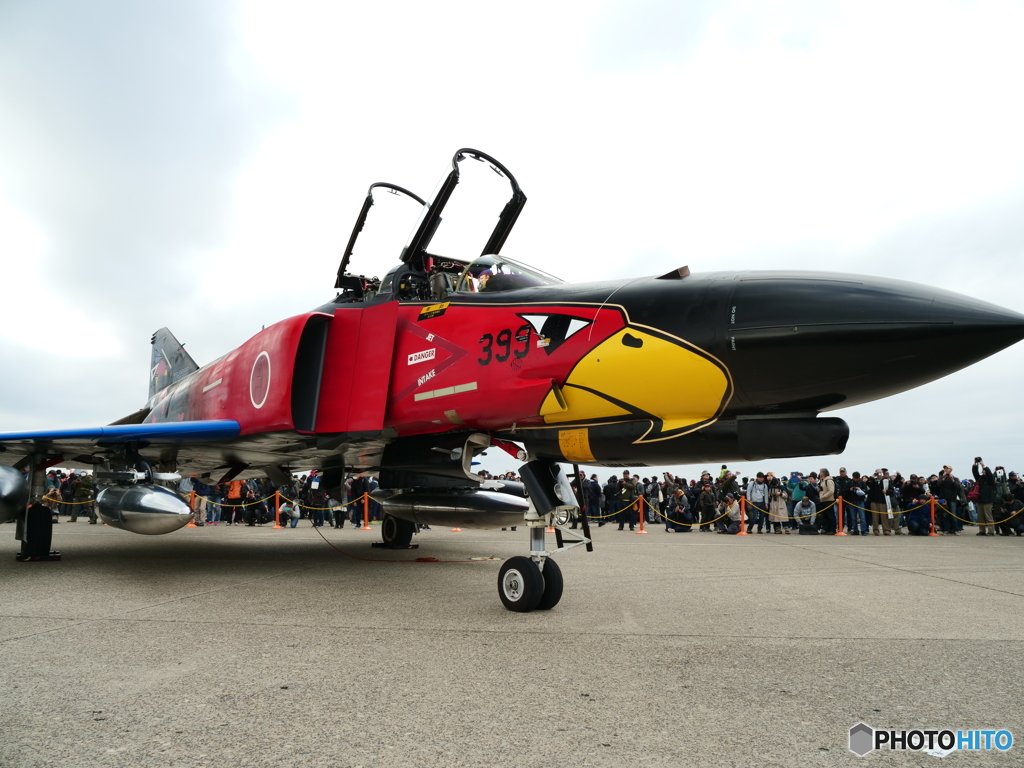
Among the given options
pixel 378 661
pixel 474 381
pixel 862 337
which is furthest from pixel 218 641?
pixel 862 337

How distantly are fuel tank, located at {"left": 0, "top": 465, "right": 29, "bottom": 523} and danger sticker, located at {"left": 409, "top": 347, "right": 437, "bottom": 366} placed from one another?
5059mm

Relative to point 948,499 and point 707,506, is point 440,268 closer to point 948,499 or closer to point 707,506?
point 707,506

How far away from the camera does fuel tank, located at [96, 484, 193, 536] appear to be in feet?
21.6

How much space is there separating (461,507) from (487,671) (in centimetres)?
478

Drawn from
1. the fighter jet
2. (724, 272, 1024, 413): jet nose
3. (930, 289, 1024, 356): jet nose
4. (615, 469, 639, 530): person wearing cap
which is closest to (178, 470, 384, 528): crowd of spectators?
(615, 469, 639, 530): person wearing cap

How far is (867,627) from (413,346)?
4005 millimetres

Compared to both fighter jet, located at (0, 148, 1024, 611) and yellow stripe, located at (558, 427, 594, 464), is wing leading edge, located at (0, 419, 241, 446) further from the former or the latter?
yellow stripe, located at (558, 427, 594, 464)

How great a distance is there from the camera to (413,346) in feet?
18.5

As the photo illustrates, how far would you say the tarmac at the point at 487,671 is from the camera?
2.25 metres

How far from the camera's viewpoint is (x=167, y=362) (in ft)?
42.5

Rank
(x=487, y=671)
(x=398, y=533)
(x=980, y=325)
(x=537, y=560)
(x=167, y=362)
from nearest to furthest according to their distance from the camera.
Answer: (x=980, y=325) < (x=487, y=671) < (x=537, y=560) < (x=398, y=533) < (x=167, y=362)

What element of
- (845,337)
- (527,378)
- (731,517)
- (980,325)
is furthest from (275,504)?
(980,325)

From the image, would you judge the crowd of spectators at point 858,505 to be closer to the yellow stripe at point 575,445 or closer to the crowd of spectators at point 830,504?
the crowd of spectators at point 830,504

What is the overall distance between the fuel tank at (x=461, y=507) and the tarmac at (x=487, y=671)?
53.3 inches
